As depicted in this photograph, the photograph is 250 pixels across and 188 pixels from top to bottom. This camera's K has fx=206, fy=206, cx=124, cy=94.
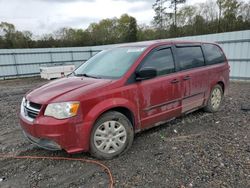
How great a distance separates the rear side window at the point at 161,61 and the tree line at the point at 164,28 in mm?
17603

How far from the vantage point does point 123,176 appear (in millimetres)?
2719

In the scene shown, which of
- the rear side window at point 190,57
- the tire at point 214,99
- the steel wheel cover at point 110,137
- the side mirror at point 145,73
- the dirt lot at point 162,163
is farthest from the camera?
the tire at point 214,99

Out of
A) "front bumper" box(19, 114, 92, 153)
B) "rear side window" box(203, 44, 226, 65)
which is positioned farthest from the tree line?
"front bumper" box(19, 114, 92, 153)

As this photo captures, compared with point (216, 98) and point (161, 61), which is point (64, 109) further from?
point (216, 98)

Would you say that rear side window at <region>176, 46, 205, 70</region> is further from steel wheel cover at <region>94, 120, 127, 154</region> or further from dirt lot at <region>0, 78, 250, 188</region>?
steel wheel cover at <region>94, 120, 127, 154</region>

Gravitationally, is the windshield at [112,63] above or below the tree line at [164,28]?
below

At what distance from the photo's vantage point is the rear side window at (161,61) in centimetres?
357

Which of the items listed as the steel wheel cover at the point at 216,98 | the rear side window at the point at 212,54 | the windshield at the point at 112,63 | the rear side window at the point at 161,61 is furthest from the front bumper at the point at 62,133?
the steel wheel cover at the point at 216,98

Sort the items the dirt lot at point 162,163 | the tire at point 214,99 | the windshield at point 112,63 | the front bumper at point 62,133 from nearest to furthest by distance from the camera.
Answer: the dirt lot at point 162,163
the front bumper at point 62,133
the windshield at point 112,63
the tire at point 214,99

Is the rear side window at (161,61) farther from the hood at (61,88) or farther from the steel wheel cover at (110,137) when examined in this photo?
the steel wheel cover at (110,137)

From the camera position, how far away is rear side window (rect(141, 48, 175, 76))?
11.7 ft

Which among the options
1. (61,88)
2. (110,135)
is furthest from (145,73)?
(61,88)

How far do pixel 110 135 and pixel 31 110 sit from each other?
1.22 metres

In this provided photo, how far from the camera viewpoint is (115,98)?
3.05 metres
